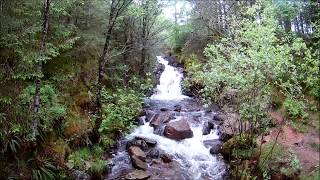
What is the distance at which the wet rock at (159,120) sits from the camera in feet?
61.4

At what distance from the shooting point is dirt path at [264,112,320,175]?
Result: 44.4ft

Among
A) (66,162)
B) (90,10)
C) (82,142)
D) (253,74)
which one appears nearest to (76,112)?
(82,142)

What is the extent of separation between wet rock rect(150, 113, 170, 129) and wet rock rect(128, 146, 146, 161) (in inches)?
125

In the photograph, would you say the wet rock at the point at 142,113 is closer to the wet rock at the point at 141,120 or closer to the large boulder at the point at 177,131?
the wet rock at the point at 141,120

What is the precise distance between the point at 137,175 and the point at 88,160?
1.96 m

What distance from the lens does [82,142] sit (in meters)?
13.9

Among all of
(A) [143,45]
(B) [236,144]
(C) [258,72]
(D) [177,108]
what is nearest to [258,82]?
(C) [258,72]

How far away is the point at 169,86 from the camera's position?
1139 inches

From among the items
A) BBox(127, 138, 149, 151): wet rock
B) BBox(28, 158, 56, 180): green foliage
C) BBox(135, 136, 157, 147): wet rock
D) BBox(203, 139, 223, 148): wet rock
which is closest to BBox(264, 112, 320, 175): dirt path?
BBox(203, 139, 223, 148): wet rock

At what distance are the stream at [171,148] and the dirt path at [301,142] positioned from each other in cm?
284

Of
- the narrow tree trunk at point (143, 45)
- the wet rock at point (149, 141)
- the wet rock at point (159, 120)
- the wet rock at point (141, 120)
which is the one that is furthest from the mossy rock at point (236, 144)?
the narrow tree trunk at point (143, 45)

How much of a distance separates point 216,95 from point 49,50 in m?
6.21

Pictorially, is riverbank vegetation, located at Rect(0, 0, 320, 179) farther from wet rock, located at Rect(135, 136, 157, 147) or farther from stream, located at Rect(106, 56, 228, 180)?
wet rock, located at Rect(135, 136, 157, 147)

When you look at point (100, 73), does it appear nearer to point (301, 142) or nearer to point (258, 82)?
point (258, 82)
